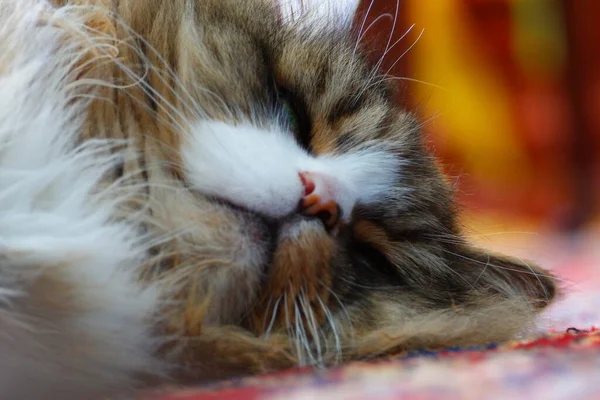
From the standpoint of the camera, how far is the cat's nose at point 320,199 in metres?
0.78

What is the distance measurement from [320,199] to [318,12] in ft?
1.29

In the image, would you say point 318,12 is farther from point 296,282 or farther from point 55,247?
point 55,247

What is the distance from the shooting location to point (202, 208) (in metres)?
0.73

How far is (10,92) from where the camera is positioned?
68 cm

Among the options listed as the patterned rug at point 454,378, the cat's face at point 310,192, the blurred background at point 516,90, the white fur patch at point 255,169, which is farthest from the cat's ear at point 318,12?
the blurred background at point 516,90

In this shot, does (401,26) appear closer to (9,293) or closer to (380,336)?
(380,336)

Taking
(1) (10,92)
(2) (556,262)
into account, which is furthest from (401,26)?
(1) (10,92)

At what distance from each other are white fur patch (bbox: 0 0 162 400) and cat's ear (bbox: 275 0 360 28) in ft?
1.06

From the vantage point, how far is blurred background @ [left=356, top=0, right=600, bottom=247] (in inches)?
109

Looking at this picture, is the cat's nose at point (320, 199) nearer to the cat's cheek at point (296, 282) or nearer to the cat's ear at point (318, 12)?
the cat's cheek at point (296, 282)

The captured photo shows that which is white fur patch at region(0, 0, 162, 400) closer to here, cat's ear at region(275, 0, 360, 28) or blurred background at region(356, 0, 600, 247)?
cat's ear at region(275, 0, 360, 28)

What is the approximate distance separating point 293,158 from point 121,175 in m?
0.21

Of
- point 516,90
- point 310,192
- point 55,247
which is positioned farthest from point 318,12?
point 516,90

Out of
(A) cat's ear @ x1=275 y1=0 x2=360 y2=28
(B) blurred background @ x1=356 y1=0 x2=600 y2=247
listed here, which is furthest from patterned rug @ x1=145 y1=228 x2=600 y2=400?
(B) blurred background @ x1=356 y1=0 x2=600 y2=247
